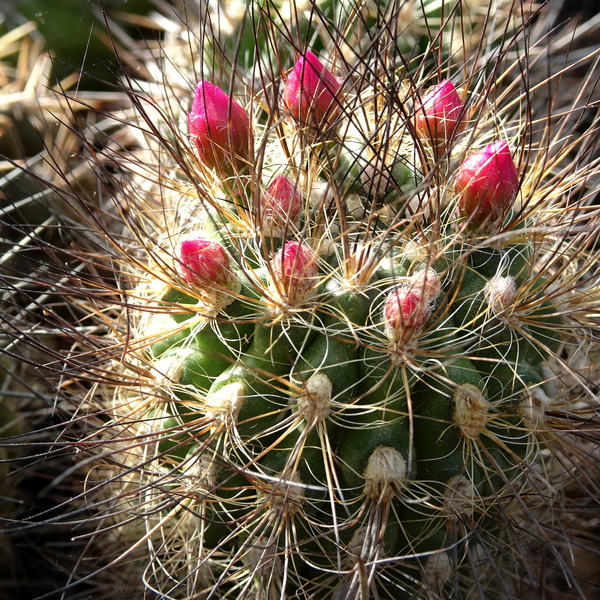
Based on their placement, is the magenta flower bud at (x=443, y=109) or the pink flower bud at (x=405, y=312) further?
the magenta flower bud at (x=443, y=109)

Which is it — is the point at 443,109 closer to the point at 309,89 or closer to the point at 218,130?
the point at 309,89

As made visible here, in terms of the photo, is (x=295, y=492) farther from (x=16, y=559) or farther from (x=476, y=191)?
(x=16, y=559)

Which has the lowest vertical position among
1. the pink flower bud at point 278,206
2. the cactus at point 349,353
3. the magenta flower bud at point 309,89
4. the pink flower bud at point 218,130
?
the cactus at point 349,353

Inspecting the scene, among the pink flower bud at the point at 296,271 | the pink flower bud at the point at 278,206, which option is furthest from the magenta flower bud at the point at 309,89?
the pink flower bud at the point at 296,271

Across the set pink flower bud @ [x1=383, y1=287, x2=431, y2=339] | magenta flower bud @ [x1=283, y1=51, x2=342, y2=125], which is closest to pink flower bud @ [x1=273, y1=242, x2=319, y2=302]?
pink flower bud @ [x1=383, y1=287, x2=431, y2=339]

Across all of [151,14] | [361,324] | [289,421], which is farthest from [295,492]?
[151,14]

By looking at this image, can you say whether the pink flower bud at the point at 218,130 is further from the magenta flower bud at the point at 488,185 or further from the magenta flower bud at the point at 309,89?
the magenta flower bud at the point at 488,185
